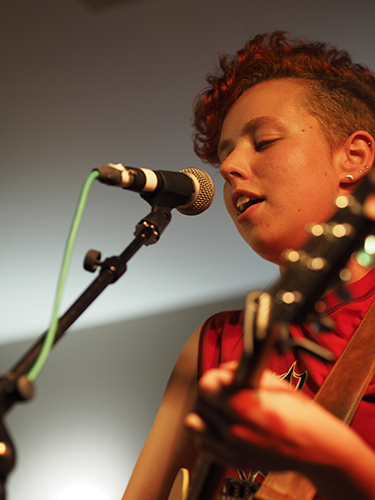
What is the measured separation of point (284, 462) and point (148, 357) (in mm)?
2065

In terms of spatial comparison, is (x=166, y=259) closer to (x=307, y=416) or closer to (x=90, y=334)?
(x=90, y=334)

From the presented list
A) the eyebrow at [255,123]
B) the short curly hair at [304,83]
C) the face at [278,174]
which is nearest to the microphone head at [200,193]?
the face at [278,174]

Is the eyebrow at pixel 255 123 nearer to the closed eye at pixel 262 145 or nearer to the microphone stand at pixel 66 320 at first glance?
the closed eye at pixel 262 145

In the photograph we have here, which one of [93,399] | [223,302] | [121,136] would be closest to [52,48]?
[121,136]

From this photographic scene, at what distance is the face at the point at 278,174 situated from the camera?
0.96m

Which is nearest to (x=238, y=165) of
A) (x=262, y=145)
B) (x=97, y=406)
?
(x=262, y=145)

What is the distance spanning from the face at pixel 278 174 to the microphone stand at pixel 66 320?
10.7 inches

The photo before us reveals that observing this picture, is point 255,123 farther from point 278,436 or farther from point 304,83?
point 278,436

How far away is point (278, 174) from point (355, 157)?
0.22m

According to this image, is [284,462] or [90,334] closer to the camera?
[284,462]

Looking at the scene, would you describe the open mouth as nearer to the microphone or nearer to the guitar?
the microphone

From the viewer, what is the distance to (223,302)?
2.32 metres

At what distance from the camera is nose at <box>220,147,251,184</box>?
→ 101 cm

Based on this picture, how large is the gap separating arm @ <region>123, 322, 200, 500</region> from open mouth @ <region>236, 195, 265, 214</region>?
40 cm
